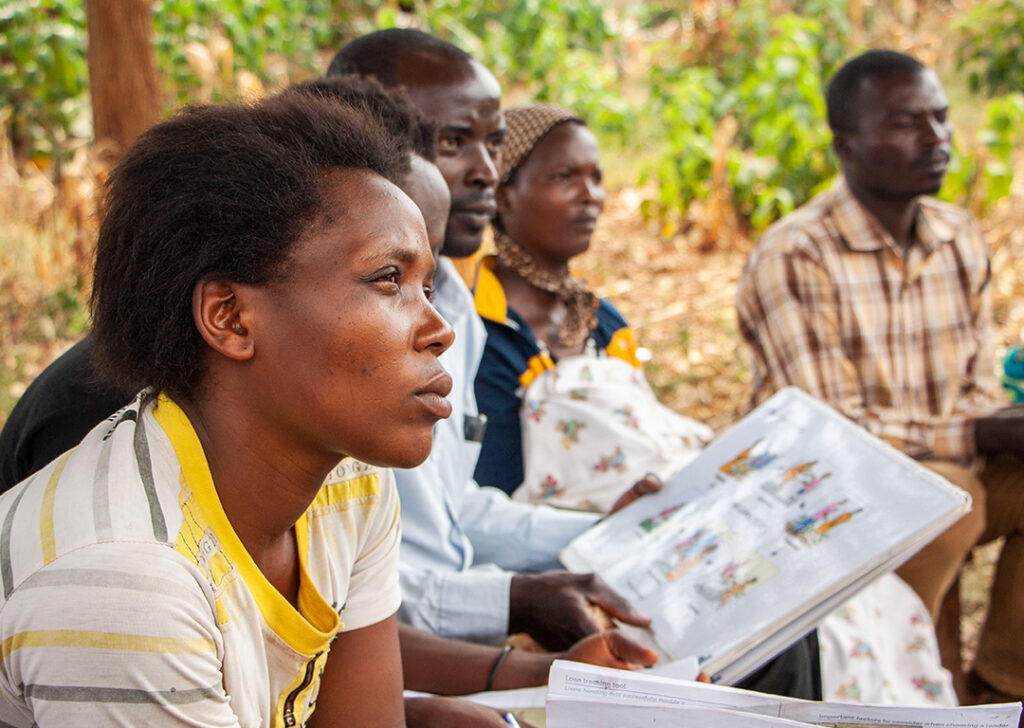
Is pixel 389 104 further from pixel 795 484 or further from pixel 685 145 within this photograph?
pixel 685 145

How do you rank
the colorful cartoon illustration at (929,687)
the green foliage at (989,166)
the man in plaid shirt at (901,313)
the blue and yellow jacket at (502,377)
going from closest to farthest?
the colorful cartoon illustration at (929,687)
the blue and yellow jacket at (502,377)
the man in plaid shirt at (901,313)
the green foliage at (989,166)

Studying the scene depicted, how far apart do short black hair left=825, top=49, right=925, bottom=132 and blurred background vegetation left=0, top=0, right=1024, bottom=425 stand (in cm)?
151

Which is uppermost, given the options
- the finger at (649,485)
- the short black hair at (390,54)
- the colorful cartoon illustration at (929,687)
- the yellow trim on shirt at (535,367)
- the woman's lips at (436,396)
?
the short black hair at (390,54)

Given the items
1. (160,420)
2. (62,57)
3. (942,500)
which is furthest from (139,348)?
(62,57)

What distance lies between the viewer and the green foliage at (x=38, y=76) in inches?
269

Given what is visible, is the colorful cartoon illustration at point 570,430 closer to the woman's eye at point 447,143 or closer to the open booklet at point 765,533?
the open booklet at point 765,533

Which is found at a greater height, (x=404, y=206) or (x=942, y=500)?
(x=404, y=206)

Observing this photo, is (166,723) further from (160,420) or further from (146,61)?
(146,61)

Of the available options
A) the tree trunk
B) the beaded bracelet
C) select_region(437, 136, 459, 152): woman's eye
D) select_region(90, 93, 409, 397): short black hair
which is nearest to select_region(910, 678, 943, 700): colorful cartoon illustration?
the beaded bracelet

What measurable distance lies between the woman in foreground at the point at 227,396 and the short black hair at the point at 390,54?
3.19 feet

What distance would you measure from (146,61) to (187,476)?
3920 millimetres

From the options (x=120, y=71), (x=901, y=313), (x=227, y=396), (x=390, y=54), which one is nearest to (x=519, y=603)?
(x=227, y=396)

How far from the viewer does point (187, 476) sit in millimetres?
1058

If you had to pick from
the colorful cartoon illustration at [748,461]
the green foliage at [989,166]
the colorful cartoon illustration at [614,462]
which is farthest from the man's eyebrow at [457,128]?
the green foliage at [989,166]
